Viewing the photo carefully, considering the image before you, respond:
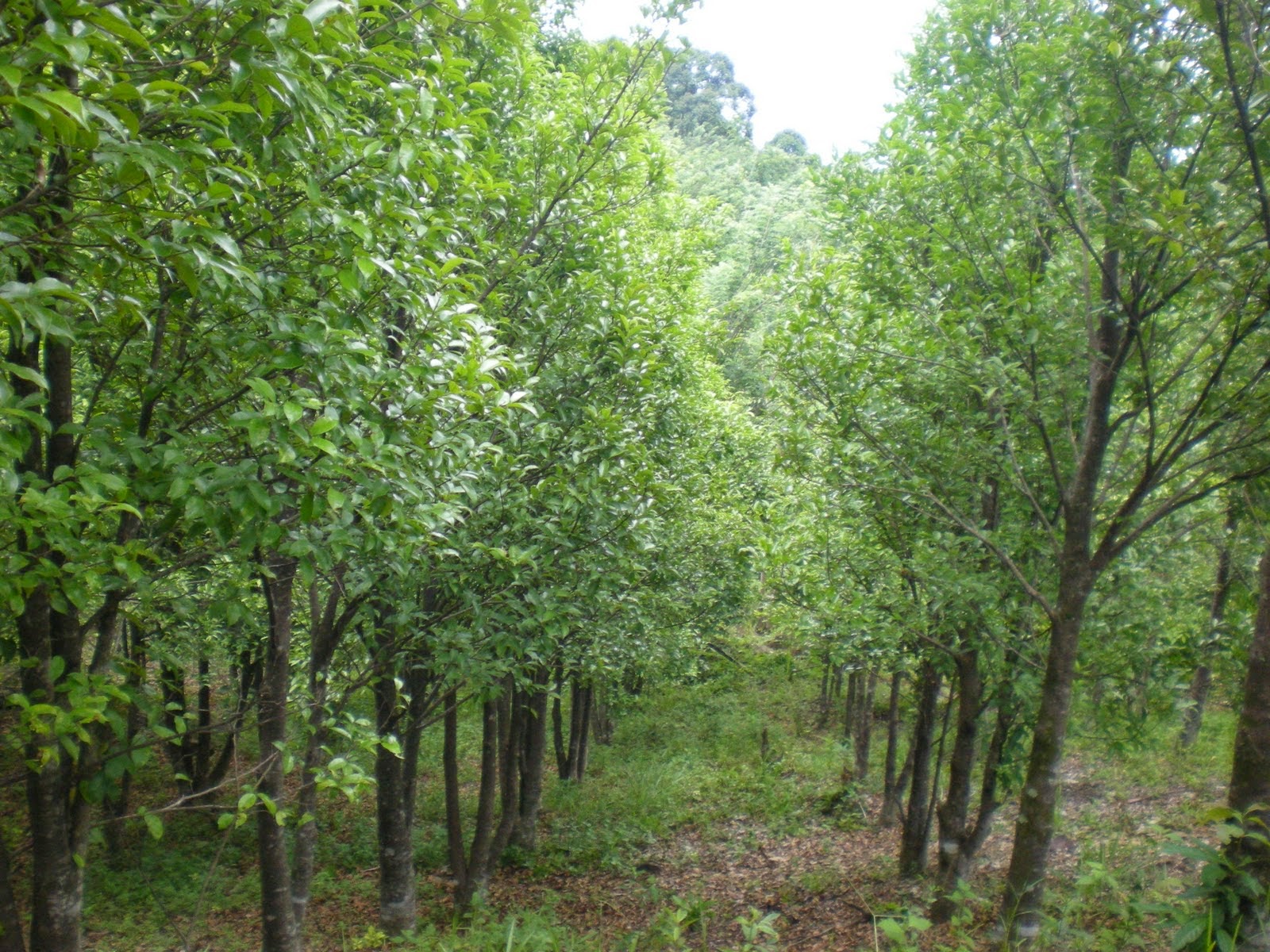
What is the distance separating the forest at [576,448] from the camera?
334cm

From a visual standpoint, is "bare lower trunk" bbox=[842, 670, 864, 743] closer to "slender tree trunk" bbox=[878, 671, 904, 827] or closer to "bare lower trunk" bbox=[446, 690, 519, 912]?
"slender tree trunk" bbox=[878, 671, 904, 827]

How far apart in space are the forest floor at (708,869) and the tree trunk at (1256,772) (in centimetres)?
53

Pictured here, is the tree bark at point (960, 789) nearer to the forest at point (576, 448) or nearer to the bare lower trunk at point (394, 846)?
the forest at point (576, 448)

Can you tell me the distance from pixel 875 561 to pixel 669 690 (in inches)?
644

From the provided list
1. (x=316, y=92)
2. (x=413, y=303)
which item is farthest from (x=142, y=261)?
(x=413, y=303)

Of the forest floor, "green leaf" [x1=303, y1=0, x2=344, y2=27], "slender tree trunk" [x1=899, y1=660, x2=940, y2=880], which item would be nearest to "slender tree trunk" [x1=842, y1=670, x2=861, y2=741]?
the forest floor

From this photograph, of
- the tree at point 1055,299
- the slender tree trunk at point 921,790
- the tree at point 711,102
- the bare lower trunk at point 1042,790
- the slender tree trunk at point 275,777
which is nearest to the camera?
the tree at point 1055,299

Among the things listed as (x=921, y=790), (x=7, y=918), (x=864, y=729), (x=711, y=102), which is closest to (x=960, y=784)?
(x=921, y=790)

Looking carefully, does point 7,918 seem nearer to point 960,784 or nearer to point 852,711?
point 960,784

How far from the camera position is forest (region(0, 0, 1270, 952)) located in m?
3.34

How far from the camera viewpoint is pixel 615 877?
42.8 ft

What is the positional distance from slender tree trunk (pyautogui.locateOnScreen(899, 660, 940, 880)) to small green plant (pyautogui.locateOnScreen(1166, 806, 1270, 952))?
22.0 ft

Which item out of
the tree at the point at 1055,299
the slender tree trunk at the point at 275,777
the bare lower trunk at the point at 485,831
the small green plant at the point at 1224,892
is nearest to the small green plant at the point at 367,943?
the bare lower trunk at the point at 485,831

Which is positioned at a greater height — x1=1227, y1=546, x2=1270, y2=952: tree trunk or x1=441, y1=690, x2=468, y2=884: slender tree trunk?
x1=1227, y1=546, x2=1270, y2=952: tree trunk
